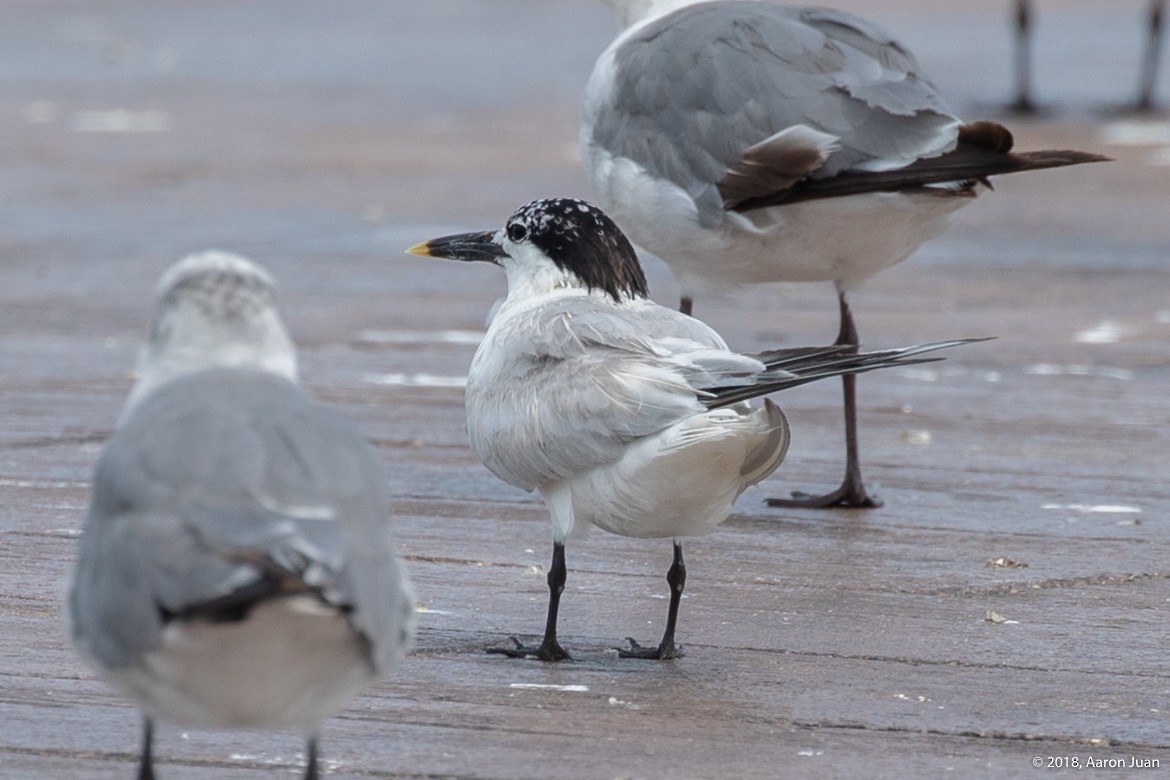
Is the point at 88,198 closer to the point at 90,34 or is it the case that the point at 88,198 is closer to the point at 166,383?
the point at 166,383

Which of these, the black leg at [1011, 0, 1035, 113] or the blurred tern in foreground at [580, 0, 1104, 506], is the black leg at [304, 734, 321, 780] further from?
the black leg at [1011, 0, 1035, 113]

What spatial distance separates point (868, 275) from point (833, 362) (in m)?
2.30

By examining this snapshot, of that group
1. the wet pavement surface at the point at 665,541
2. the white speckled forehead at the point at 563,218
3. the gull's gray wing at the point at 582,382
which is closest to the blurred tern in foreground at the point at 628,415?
the gull's gray wing at the point at 582,382

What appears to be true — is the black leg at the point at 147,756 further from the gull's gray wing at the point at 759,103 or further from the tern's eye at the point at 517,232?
the gull's gray wing at the point at 759,103

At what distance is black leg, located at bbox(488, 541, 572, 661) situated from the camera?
15.3 feet

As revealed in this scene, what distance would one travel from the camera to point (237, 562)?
2.98m

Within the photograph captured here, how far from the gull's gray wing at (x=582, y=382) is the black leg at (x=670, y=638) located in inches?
14.2

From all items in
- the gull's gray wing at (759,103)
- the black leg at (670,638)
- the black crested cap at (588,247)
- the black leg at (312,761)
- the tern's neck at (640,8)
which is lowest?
the black leg at (670,638)

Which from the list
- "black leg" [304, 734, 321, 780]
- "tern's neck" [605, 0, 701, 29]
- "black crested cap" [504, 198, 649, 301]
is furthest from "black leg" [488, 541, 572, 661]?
"tern's neck" [605, 0, 701, 29]

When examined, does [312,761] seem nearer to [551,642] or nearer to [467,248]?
[551,642]

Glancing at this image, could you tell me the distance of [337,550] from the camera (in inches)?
122

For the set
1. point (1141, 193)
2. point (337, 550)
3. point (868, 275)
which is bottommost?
point (1141, 193)

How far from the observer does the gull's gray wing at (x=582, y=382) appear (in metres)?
4.51

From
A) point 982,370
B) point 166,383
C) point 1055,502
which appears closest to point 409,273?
point 982,370
